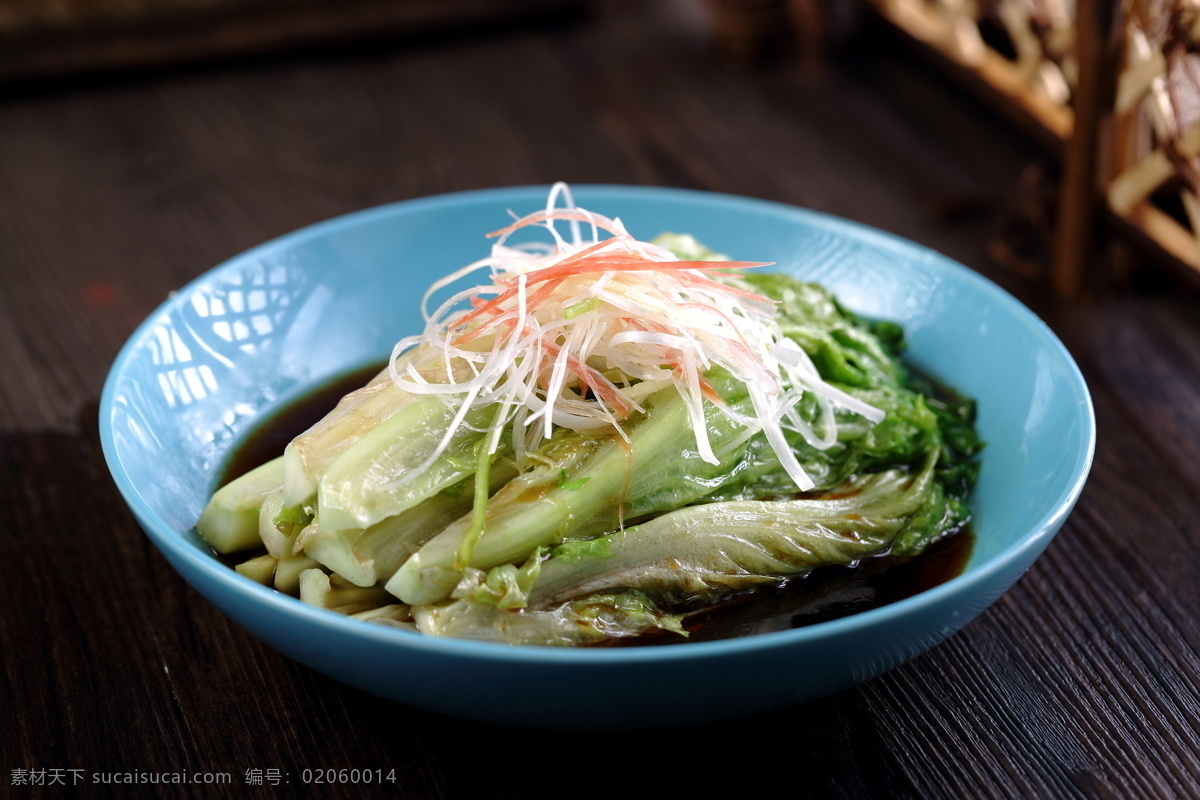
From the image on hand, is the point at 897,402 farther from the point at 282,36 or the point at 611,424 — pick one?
the point at 282,36

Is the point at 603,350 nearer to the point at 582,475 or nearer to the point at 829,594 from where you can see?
the point at 582,475

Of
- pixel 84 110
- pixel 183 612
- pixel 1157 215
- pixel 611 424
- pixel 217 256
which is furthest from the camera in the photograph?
pixel 84 110

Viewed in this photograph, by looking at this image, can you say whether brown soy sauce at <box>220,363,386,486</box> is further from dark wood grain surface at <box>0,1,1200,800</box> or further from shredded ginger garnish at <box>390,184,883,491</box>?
shredded ginger garnish at <box>390,184,883,491</box>

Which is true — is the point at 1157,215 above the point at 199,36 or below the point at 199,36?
above

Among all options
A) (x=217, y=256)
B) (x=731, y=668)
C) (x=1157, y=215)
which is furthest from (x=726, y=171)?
(x=731, y=668)

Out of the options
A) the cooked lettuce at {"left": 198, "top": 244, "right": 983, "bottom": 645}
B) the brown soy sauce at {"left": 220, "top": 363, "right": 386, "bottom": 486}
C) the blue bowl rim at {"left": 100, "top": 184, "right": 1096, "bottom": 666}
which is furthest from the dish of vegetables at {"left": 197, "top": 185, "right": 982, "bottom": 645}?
the brown soy sauce at {"left": 220, "top": 363, "right": 386, "bottom": 486}

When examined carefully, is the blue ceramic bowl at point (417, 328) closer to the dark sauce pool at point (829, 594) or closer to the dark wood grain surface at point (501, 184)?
the dark sauce pool at point (829, 594)
